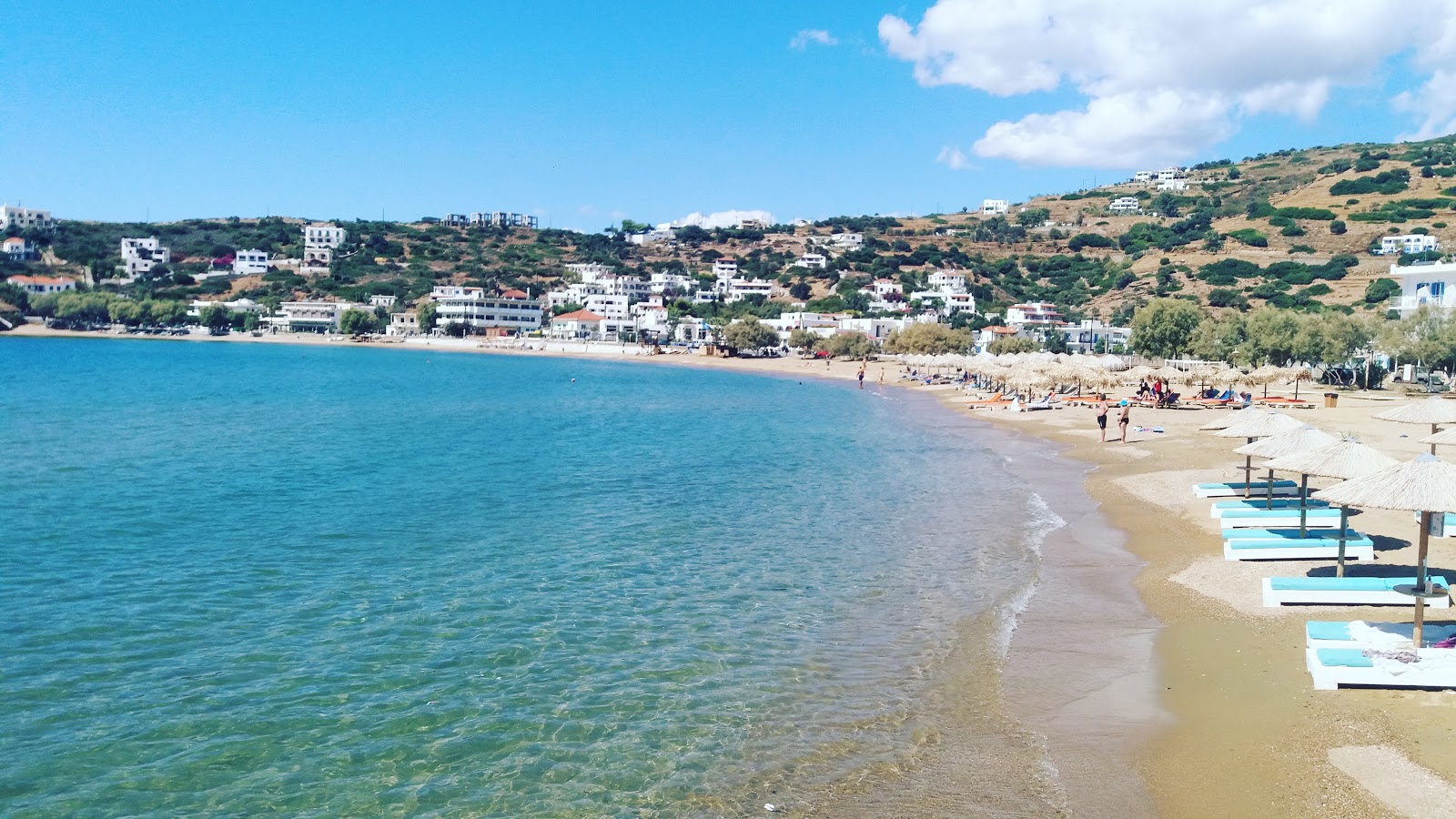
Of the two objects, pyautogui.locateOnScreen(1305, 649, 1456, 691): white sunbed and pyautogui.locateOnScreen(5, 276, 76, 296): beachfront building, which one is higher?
pyautogui.locateOnScreen(5, 276, 76, 296): beachfront building

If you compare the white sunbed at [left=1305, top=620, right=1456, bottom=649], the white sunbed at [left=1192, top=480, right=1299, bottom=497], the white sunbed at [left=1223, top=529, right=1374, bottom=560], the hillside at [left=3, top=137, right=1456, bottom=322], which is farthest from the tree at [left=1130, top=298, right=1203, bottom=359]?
the white sunbed at [left=1305, top=620, right=1456, bottom=649]

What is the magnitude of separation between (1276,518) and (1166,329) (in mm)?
46373

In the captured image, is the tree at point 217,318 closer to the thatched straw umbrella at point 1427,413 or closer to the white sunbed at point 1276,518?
the white sunbed at point 1276,518

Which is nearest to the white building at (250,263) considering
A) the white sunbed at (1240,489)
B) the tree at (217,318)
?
the tree at (217,318)

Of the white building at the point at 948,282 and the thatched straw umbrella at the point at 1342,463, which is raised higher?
the white building at the point at 948,282

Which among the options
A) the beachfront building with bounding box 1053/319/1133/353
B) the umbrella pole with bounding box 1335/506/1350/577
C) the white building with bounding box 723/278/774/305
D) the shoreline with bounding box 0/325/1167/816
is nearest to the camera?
the shoreline with bounding box 0/325/1167/816

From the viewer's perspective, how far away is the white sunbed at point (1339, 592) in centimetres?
1259

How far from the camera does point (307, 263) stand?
178m

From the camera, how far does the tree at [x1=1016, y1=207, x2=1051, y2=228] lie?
606ft

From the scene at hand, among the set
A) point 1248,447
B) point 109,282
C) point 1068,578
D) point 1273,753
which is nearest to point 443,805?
point 1273,753

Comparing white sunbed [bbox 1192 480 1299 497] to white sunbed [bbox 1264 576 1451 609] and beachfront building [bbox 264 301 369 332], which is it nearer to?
white sunbed [bbox 1264 576 1451 609]

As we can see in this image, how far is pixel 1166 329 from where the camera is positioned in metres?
60.2

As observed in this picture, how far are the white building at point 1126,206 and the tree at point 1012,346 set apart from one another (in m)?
108

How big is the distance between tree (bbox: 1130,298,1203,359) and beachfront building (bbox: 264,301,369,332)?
4601 inches
